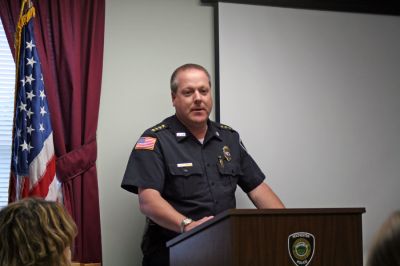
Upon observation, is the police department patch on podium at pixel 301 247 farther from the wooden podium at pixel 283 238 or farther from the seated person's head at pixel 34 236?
the seated person's head at pixel 34 236

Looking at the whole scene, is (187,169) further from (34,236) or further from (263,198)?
(34,236)

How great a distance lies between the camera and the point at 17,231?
63.6 inches

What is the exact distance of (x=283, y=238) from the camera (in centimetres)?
219

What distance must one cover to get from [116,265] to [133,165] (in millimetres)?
730

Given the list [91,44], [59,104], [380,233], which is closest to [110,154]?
[59,104]

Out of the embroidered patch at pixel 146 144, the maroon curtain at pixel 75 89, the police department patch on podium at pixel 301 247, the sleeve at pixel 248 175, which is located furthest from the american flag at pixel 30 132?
the police department patch on podium at pixel 301 247

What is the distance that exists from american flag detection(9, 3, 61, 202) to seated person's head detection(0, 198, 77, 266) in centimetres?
175

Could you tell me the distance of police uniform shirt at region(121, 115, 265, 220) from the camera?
3.22 metres

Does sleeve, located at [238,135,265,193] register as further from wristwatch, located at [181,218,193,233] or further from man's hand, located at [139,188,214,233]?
wristwatch, located at [181,218,193,233]

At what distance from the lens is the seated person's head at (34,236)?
159cm

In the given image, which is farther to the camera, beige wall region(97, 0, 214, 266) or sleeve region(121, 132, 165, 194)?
beige wall region(97, 0, 214, 266)

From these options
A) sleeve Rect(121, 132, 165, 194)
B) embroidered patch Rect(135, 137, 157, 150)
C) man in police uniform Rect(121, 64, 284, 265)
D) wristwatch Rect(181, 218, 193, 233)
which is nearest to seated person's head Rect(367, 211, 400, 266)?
wristwatch Rect(181, 218, 193, 233)

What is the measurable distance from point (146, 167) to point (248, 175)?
619 millimetres

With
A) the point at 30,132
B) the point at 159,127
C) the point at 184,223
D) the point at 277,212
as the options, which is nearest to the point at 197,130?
the point at 159,127
